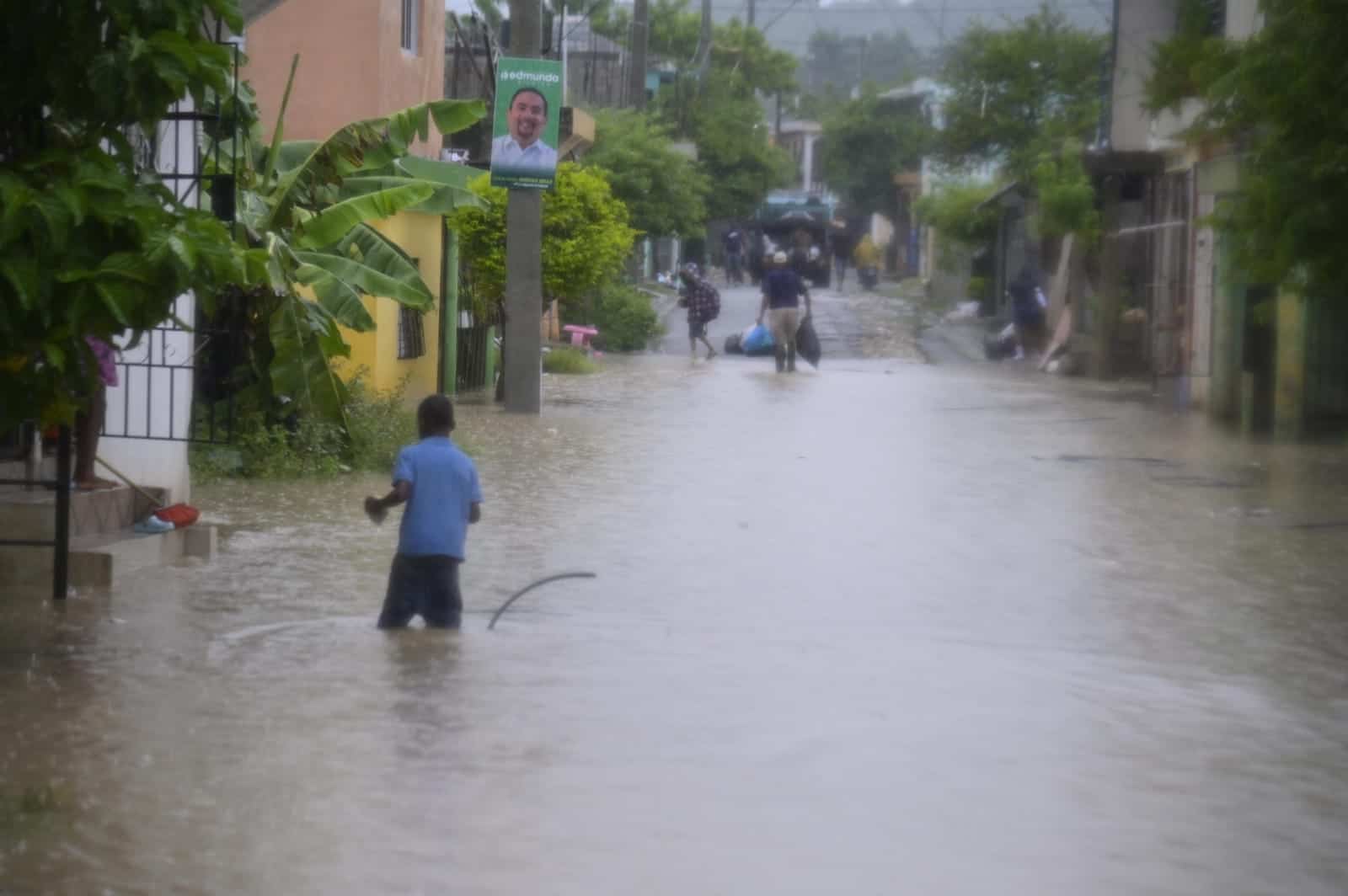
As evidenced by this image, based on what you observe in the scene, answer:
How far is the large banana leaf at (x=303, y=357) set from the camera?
13789mm

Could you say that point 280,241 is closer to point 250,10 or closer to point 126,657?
point 250,10

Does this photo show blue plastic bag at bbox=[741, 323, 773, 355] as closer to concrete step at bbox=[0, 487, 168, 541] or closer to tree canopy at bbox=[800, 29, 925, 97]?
concrete step at bbox=[0, 487, 168, 541]

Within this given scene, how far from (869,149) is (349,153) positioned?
2675 inches

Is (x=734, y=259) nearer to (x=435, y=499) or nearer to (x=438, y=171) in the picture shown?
(x=438, y=171)

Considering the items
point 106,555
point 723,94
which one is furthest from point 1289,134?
point 723,94

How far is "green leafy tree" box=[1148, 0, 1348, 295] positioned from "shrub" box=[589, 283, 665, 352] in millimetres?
19230

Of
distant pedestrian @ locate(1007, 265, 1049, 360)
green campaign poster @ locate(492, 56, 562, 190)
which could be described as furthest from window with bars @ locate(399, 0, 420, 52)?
distant pedestrian @ locate(1007, 265, 1049, 360)

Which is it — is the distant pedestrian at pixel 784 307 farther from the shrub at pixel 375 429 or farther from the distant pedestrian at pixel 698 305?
the shrub at pixel 375 429

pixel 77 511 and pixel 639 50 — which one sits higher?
pixel 639 50

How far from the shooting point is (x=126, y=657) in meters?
8.77

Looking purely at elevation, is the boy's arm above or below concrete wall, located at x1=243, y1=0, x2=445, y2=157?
below

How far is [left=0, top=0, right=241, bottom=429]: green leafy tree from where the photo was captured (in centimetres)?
718

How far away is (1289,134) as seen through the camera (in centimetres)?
1705

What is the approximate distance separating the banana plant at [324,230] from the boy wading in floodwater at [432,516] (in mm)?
3741
